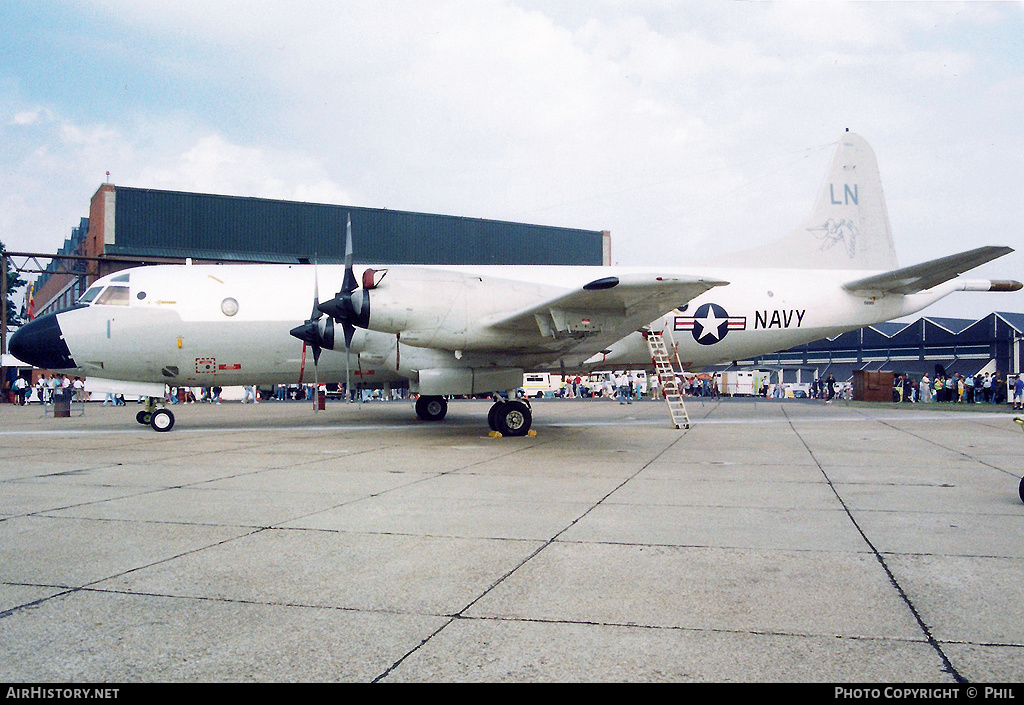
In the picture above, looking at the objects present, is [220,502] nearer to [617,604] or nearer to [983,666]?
[617,604]

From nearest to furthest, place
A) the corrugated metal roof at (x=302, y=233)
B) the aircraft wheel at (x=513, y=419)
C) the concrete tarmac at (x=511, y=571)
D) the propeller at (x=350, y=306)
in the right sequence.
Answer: the concrete tarmac at (x=511, y=571) < the propeller at (x=350, y=306) < the aircraft wheel at (x=513, y=419) < the corrugated metal roof at (x=302, y=233)

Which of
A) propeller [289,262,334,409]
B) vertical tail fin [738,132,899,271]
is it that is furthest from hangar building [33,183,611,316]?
vertical tail fin [738,132,899,271]

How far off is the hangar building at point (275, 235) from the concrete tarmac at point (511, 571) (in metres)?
31.7

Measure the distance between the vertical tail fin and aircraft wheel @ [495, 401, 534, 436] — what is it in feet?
28.8

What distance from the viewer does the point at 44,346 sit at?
1523cm

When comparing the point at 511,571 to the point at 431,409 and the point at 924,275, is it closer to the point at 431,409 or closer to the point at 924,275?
the point at 431,409

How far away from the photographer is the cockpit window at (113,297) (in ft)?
51.7

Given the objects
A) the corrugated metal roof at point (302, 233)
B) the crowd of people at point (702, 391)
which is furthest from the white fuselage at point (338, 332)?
the corrugated metal roof at point (302, 233)

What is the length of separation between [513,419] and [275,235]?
106 feet

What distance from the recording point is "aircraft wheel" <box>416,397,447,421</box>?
64.7 feet

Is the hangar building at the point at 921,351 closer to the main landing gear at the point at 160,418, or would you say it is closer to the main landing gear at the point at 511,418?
the main landing gear at the point at 511,418

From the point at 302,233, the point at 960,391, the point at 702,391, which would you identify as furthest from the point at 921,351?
A: the point at 302,233

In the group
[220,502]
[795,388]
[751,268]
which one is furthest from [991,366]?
[220,502]
